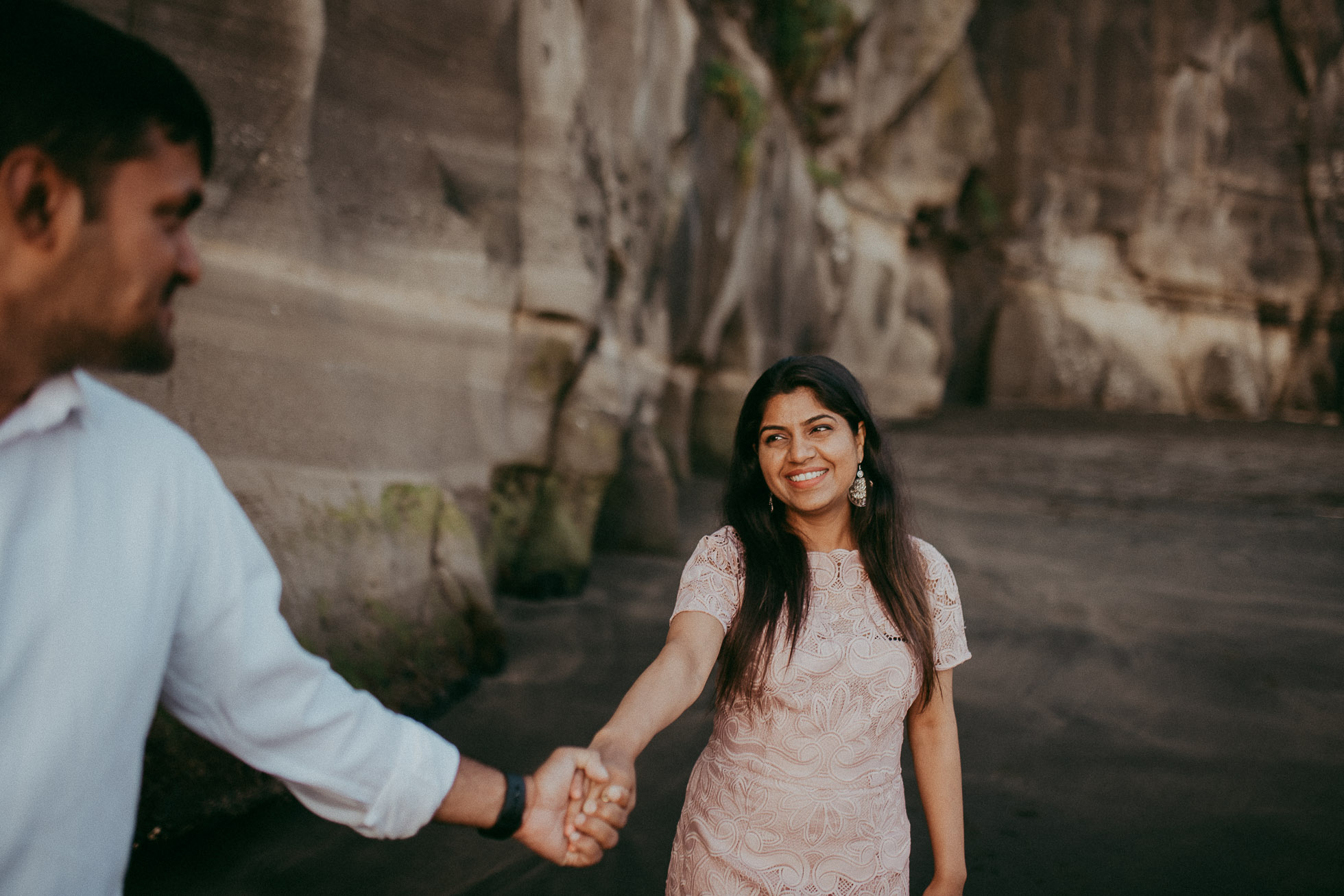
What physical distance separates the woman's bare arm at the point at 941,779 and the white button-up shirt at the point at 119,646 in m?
1.11

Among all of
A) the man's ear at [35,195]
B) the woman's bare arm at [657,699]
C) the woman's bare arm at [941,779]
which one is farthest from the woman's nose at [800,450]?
the man's ear at [35,195]

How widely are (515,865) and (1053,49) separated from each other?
19895mm

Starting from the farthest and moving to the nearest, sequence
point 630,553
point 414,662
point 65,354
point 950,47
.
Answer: point 950,47 → point 630,553 → point 414,662 → point 65,354

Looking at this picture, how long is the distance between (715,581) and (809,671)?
285 mm

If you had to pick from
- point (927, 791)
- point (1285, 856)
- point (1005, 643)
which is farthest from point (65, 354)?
point (1005, 643)

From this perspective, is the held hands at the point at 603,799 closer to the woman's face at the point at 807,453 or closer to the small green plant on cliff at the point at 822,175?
the woman's face at the point at 807,453

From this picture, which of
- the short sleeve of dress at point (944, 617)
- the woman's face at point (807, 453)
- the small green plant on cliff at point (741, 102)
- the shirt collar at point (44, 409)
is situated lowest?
the short sleeve of dress at point (944, 617)

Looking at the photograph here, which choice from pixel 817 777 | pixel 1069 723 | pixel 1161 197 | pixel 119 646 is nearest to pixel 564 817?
pixel 817 777

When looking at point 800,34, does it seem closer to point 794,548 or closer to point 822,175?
point 822,175

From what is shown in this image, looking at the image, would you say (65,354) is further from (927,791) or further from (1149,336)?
(1149,336)

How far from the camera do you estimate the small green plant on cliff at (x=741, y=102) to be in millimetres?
10281

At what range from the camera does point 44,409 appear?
1.04m

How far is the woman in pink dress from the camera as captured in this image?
1.66 m

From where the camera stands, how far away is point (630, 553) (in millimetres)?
7398
